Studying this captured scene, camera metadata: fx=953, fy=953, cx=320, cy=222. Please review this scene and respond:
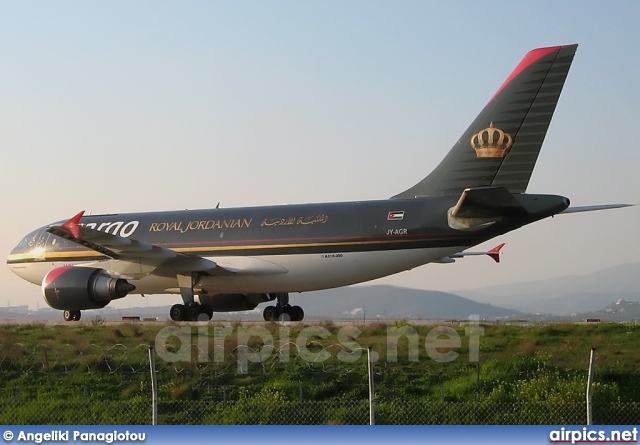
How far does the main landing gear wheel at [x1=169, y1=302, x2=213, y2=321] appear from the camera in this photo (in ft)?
93.6

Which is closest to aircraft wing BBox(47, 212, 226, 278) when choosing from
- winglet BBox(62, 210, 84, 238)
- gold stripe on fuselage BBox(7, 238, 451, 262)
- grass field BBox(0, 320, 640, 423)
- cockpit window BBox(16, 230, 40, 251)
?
winglet BBox(62, 210, 84, 238)

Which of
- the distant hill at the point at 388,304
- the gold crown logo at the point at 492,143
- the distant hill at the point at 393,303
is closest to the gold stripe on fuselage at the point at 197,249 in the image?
the gold crown logo at the point at 492,143

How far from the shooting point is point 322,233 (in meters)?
27.5

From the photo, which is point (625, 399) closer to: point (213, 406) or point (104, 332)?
point (213, 406)

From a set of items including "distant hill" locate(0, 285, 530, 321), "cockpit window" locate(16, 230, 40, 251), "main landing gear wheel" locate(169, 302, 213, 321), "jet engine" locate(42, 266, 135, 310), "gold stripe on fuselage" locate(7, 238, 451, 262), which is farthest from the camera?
"distant hill" locate(0, 285, 530, 321)

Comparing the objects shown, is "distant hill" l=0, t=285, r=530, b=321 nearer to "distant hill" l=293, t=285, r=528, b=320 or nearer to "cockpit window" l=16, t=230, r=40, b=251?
"distant hill" l=293, t=285, r=528, b=320

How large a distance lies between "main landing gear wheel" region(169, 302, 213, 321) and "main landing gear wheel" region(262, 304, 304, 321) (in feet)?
9.31

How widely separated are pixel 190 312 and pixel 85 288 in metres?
3.18

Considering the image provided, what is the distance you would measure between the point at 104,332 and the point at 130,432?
14.5 metres

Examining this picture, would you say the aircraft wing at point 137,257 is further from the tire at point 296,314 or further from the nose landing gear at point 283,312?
the tire at point 296,314

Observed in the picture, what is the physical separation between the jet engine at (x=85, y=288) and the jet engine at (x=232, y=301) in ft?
14.8

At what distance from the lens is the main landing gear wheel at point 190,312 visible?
28.5 metres

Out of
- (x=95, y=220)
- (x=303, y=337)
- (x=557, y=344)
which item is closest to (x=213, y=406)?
(x=303, y=337)

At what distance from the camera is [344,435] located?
11031 mm
